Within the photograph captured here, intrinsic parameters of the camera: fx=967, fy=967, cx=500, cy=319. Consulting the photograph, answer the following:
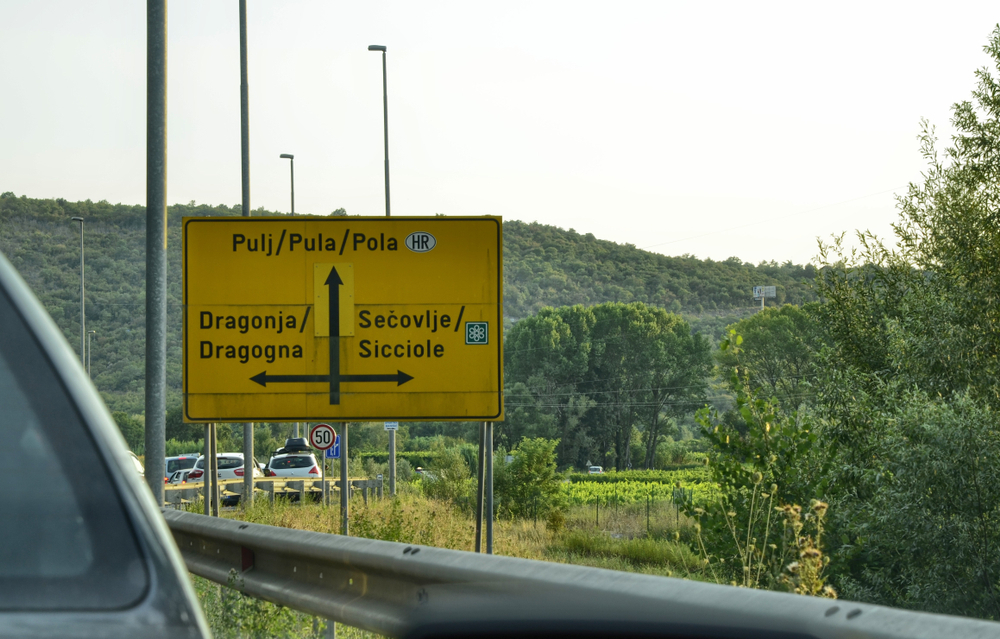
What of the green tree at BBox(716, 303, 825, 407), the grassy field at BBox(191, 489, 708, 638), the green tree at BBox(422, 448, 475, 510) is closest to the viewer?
the grassy field at BBox(191, 489, 708, 638)

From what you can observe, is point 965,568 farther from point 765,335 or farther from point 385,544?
point 765,335

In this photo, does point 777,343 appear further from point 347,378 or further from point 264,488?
point 347,378

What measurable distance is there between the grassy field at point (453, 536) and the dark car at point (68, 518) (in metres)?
4.18

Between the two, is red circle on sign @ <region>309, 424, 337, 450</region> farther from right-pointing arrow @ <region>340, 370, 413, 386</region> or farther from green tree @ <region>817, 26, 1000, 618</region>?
right-pointing arrow @ <region>340, 370, 413, 386</region>

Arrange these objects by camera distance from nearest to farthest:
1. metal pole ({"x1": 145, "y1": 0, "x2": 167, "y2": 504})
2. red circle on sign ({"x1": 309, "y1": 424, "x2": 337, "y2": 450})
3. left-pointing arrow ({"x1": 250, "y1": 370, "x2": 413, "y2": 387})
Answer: metal pole ({"x1": 145, "y1": 0, "x2": 167, "y2": 504})
left-pointing arrow ({"x1": 250, "y1": 370, "x2": 413, "y2": 387})
red circle on sign ({"x1": 309, "y1": 424, "x2": 337, "y2": 450})

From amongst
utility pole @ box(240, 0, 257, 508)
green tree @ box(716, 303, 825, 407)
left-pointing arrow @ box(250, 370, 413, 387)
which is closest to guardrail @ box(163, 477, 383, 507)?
utility pole @ box(240, 0, 257, 508)

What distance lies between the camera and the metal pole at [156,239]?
9.97m

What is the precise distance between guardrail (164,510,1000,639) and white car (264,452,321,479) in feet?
101

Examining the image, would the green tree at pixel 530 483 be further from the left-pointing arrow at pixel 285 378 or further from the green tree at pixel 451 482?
the left-pointing arrow at pixel 285 378

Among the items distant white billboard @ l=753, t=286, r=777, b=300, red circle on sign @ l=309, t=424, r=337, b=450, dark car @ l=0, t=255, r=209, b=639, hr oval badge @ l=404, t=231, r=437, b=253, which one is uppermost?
distant white billboard @ l=753, t=286, r=777, b=300

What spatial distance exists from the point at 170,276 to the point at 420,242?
65284 millimetres

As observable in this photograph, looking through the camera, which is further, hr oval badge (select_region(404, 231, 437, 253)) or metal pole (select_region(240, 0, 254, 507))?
→ metal pole (select_region(240, 0, 254, 507))

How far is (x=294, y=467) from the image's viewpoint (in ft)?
118

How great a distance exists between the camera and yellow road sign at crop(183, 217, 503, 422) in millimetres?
11586
